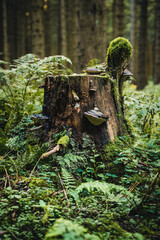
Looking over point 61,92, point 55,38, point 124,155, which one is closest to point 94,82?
point 61,92

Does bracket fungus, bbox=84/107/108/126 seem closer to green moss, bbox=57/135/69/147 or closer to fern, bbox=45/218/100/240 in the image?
green moss, bbox=57/135/69/147

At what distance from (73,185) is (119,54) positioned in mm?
2247

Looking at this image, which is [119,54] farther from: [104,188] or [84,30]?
[84,30]

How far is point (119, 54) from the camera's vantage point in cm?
300

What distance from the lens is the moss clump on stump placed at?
2968 mm

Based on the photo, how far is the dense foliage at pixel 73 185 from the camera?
152 centimetres

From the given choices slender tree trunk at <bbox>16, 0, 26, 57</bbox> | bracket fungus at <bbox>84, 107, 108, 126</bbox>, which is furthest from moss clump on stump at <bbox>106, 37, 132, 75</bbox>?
slender tree trunk at <bbox>16, 0, 26, 57</bbox>

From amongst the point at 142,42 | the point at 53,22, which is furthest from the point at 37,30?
the point at 53,22

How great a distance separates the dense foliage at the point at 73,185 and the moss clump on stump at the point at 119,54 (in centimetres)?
74

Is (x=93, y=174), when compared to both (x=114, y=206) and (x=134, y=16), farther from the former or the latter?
(x=134, y=16)

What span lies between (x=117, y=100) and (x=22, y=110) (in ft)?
5.94

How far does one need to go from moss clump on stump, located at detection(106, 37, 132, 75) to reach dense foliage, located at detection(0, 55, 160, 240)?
2.43 feet

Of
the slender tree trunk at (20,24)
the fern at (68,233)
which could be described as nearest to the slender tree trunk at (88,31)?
the fern at (68,233)

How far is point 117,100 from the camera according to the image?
3.07 m
